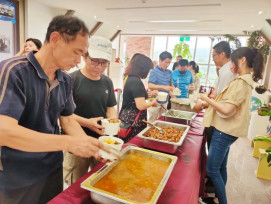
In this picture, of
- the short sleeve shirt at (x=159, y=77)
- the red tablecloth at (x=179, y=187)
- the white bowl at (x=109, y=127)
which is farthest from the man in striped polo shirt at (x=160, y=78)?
the white bowl at (x=109, y=127)

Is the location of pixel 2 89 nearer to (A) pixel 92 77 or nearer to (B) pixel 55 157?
(B) pixel 55 157

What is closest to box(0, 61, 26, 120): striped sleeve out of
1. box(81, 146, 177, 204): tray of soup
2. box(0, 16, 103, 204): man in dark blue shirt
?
box(0, 16, 103, 204): man in dark blue shirt

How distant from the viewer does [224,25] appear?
5.21 metres

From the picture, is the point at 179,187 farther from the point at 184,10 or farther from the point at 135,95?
the point at 184,10

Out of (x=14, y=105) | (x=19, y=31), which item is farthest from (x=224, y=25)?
(x=14, y=105)

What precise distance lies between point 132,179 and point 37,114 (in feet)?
1.67

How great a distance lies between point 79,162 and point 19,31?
3.64 metres

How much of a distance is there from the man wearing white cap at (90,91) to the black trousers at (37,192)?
307 millimetres

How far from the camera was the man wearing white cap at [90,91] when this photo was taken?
130cm

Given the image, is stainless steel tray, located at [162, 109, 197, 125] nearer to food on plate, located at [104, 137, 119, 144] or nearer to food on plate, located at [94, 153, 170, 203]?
food on plate, located at [94, 153, 170, 203]

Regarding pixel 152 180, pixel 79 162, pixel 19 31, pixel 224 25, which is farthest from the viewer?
pixel 224 25

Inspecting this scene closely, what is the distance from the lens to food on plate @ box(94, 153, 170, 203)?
0.78 metres

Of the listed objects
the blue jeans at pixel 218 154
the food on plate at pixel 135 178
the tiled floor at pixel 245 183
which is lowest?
the tiled floor at pixel 245 183

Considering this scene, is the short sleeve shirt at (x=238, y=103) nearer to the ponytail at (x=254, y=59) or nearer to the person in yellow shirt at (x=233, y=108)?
the person in yellow shirt at (x=233, y=108)
